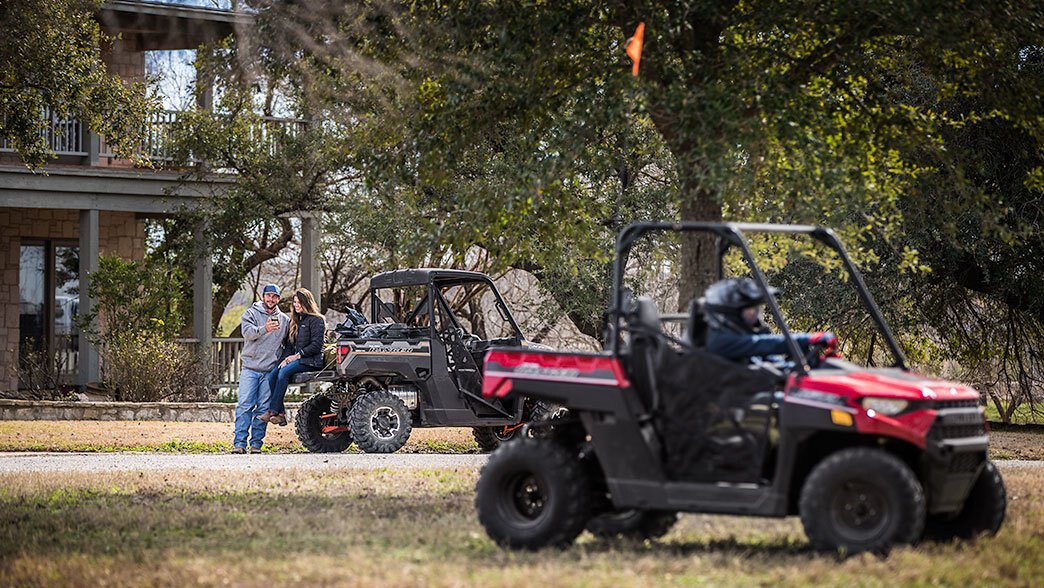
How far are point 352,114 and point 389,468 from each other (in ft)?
29.5

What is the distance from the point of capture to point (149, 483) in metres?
11.3

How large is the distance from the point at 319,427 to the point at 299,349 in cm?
89

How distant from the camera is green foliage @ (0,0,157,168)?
681 inches

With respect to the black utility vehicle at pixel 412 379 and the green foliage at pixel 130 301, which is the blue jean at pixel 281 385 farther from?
the green foliage at pixel 130 301

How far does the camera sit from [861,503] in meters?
7.02

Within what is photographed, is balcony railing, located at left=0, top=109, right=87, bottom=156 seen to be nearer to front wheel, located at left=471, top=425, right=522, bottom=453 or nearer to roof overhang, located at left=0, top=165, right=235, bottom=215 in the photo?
roof overhang, located at left=0, top=165, right=235, bottom=215

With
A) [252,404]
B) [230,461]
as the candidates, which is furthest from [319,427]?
[230,461]

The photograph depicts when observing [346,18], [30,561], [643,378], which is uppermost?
[346,18]

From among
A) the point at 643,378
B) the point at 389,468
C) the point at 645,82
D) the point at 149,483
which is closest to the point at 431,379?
the point at 389,468

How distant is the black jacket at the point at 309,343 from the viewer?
14.8 metres

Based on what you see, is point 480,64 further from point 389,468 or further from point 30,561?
point 30,561

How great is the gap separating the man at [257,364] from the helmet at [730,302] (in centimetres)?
787

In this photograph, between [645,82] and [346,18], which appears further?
[346,18]

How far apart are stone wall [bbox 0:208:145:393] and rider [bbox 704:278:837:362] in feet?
59.9
